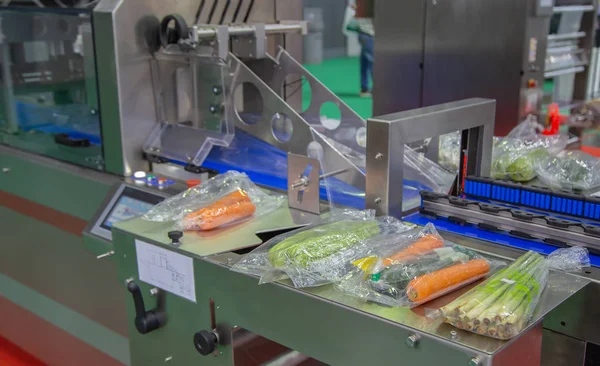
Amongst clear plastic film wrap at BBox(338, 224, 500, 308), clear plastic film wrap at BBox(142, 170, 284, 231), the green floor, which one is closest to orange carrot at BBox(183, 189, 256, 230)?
clear plastic film wrap at BBox(142, 170, 284, 231)

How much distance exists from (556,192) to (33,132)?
172 centimetres

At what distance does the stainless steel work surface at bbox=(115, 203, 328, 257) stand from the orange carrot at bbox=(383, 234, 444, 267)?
301 mm

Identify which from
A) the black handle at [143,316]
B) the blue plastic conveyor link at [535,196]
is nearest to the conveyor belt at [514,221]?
the blue plastic conveyor link at [535,196]

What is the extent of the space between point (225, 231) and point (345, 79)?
760cm

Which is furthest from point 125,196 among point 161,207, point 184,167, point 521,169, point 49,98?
point 521,169

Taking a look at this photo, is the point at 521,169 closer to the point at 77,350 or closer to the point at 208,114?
the point at 208,114

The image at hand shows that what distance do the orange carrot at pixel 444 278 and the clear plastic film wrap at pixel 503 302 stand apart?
0.03m

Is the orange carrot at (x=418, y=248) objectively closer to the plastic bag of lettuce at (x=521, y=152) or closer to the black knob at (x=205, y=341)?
the black knob at (x=205, y=341)

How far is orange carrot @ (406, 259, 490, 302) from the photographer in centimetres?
97

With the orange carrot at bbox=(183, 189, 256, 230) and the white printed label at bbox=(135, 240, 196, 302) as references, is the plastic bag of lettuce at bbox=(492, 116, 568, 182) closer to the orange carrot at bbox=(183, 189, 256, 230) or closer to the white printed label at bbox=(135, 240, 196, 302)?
the orange carrot at bbox=(183, 189, 256, 230)

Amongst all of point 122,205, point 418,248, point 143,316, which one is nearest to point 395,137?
point 418,248

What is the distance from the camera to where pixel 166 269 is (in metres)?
1.29

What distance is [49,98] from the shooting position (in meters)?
2.12

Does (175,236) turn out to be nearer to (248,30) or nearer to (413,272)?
(413,272)
